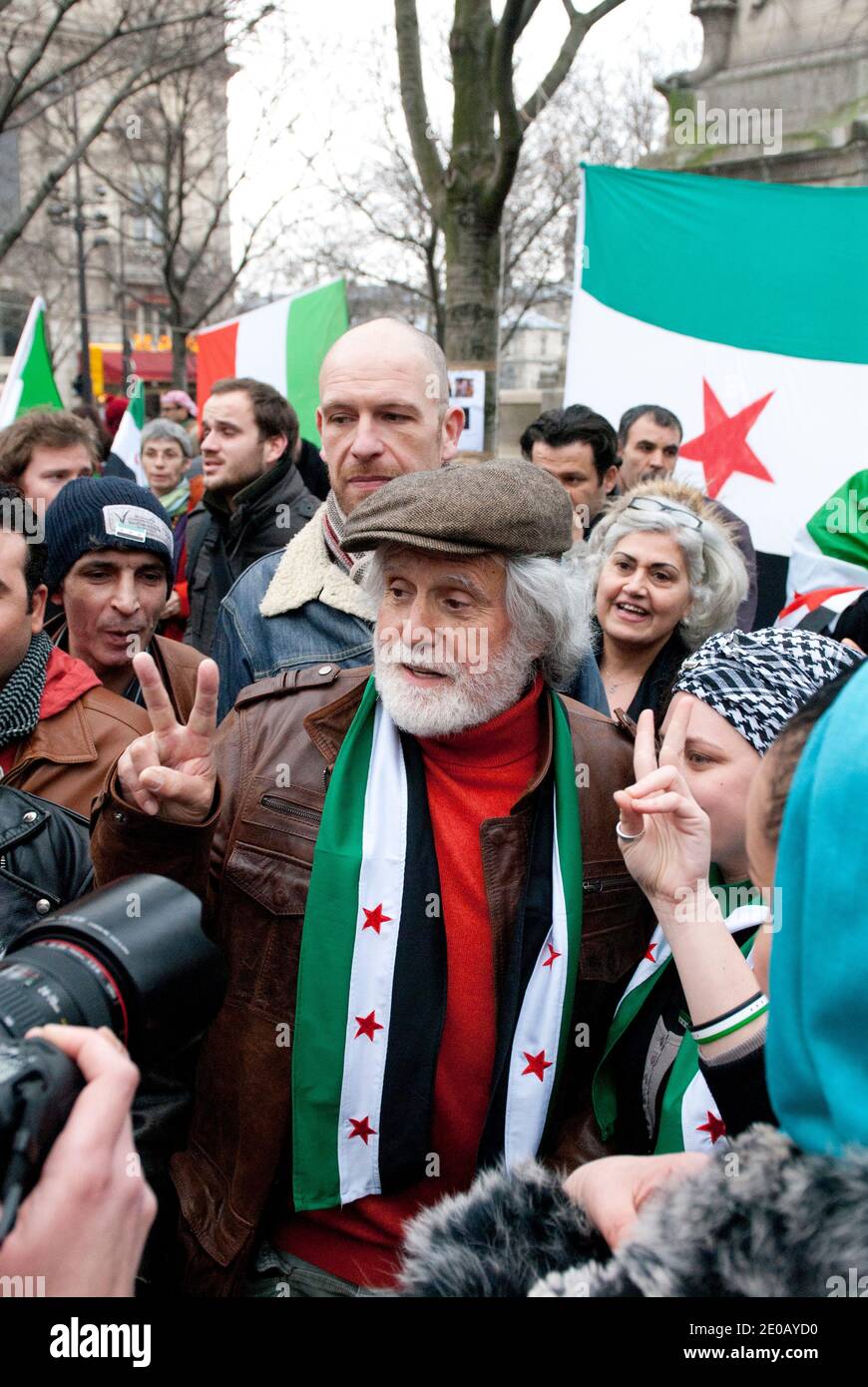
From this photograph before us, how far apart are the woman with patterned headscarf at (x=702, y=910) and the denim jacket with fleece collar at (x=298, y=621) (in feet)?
2.78

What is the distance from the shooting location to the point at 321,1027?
6.65 feet

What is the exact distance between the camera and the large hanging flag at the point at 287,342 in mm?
7848

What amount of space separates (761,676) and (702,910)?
658 mm

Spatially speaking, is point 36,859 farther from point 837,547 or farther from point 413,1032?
point 837,547

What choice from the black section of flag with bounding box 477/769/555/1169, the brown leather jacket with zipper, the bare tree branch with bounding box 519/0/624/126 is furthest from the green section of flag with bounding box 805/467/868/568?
the bare tree branch with bounding box 519/0/624/126

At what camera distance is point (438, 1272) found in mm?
1384

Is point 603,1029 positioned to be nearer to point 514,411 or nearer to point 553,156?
point 514,411

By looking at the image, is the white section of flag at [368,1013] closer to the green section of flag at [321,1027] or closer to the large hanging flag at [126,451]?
the green section of flag at [321,1027]

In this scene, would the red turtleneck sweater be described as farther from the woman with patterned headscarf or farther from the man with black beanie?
the man with black beanie

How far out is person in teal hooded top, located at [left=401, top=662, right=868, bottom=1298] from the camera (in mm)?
1151

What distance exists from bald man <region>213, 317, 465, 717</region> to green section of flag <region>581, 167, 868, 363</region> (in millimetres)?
3381

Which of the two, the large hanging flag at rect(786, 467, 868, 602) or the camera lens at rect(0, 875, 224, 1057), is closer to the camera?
the camera lens at rect(0, 875, 224, 1057)

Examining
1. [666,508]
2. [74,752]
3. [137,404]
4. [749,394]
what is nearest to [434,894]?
[74,752]
